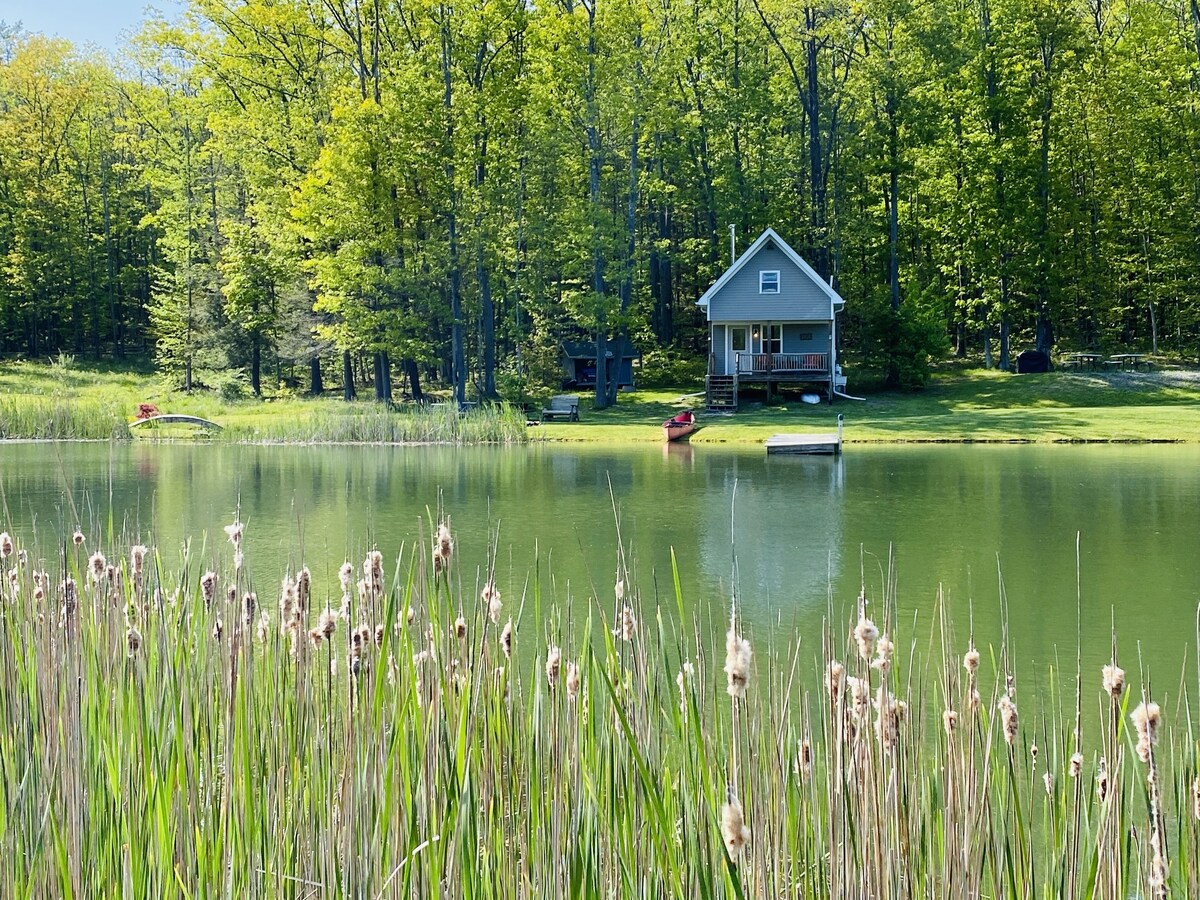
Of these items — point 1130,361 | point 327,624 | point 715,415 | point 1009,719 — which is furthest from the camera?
point 1130,361

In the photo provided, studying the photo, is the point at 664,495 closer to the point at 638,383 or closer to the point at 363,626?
the point at 363,626

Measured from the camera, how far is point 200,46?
39.7m

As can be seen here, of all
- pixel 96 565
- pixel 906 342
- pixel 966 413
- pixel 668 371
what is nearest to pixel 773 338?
pixel 906 342

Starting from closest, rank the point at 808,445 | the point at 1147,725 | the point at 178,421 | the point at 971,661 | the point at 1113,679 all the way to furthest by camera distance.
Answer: the point at 1147,725 → the point at 1113,679 → the point at 971,661 → the point at 808,445 → the point at 178,421

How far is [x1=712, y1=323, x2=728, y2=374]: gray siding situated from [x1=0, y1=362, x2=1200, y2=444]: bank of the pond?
137 cm

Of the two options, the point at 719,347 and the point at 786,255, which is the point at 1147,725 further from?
the point at 719,347

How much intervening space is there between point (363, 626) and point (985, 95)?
41.2 meters

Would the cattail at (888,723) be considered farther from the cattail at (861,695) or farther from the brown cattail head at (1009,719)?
the brown cattail head at (1009,719)

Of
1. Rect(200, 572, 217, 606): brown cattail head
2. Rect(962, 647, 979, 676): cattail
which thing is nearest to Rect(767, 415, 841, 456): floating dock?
Rect(200, 572, 217, 606): brown cattail head

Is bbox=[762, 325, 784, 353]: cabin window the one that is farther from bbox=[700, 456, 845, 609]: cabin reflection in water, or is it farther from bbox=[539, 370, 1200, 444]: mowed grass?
bbox=[700, 456, 845, 609]: cabin reflection in water

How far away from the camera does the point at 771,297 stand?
3800cm

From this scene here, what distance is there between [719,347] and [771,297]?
2.26 metres

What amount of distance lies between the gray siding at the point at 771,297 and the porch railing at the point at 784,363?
1.59 m

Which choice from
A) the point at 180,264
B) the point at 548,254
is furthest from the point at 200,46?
the point at 548,254
